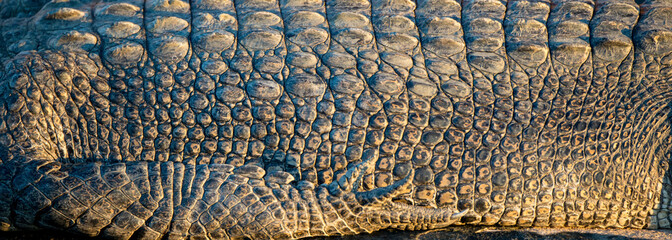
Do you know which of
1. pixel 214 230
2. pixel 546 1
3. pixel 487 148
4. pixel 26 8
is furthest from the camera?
pixel 26 8

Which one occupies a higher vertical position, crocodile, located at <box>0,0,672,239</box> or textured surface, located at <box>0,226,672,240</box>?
crocodile, located at <box>0,0,672,239</box>

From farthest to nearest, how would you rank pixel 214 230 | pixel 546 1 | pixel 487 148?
pixel 546 1, pixel 487 148, pixel 214 230

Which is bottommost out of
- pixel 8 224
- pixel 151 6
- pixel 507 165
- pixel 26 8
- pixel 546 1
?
pixel 8 224

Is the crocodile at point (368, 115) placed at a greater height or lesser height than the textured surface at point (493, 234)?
greater

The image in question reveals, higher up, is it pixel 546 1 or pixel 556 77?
pixel 546 1

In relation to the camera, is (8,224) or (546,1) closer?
(8,224)

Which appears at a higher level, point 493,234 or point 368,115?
point 368,115

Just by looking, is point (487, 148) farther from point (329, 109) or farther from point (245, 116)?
point (245, 116)

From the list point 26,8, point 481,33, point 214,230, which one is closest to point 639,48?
point 481,33
